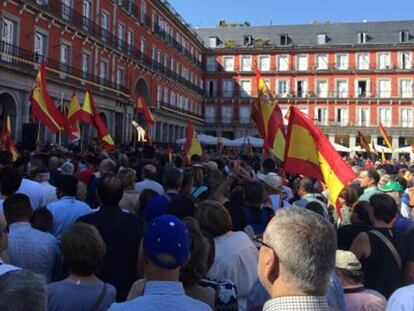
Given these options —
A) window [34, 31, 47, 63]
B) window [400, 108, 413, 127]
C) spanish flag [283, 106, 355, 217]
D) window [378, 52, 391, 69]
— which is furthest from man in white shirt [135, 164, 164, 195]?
window [378, 52, 391, 69]

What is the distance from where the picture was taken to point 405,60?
188 feet

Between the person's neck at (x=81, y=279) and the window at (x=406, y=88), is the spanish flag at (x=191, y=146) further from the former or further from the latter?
the window at (x=406, y=88)

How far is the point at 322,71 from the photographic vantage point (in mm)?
59250

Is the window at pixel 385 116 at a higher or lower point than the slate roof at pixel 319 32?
lower

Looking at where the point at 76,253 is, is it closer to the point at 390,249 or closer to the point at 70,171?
the point at 390,249

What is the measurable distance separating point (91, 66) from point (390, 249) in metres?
29.1

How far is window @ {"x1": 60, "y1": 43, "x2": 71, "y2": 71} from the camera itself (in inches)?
1103

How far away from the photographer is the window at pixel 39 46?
84.0 feet

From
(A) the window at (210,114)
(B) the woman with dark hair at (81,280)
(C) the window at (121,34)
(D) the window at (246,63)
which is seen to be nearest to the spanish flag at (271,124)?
(B) the woman with dark hair at (81,280)

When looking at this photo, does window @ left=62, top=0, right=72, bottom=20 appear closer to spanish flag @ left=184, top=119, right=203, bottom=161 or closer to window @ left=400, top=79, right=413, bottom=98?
spanish flag @ left=184, top=119, right=203, bottom=161

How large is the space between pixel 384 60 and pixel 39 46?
4340 cm

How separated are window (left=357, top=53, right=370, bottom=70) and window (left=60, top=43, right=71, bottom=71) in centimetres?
3935

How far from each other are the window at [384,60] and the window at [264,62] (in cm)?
1278

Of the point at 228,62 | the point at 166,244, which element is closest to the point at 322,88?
the point at 228,62
